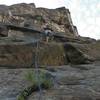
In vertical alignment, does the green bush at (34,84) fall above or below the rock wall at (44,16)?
below

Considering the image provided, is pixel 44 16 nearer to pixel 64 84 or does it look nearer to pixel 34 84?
pixel 64 84

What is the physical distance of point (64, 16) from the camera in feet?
119

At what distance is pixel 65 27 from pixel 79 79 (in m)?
26.0

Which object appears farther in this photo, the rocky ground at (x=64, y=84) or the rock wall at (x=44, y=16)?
the rock wall at (x=44, y=16)

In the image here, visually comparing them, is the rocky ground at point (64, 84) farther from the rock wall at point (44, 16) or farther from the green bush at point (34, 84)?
the rock wall at point (44, 16)

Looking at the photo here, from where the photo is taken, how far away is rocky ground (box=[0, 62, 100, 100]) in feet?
25.2

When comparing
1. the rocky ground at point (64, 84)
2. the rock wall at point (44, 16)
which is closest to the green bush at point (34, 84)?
the rocky ground at point (64, 84)

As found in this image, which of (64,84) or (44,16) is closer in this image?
(64,84)

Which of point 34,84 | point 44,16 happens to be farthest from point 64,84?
point 44,16

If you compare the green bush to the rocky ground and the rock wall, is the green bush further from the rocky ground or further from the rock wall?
the rock wall

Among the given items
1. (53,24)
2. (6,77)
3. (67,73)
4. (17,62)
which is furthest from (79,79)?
(53,24)

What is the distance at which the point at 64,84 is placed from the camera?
884 cm

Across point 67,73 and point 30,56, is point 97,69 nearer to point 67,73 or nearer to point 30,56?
point 67,73

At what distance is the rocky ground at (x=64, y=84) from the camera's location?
25.2 ft
